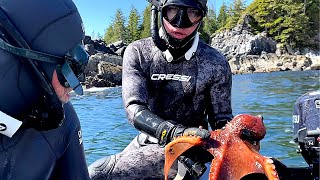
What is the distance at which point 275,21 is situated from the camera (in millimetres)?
74812

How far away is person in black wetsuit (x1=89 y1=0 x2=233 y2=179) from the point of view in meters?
2.89

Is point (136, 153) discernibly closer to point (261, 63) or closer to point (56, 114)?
point (56, 114)

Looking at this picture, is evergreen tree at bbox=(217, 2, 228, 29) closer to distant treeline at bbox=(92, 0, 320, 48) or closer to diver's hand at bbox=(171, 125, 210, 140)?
distant treeline at bbox=(92, 0, 320, 48)

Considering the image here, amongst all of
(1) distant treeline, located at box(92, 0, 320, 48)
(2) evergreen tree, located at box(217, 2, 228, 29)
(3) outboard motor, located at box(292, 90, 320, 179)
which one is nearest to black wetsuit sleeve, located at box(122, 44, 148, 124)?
(3) outboard motor, located at box(292, 90, 320, 179)

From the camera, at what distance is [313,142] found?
3373mm

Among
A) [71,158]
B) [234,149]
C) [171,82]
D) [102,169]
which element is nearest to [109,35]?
[171,82]

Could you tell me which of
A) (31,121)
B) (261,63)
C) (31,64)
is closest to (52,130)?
(31,121)

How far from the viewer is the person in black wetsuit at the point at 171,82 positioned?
2891mm

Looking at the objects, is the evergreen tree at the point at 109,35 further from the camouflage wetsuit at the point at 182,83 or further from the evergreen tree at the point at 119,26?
the camouflage wetsuit at the point at 182,83

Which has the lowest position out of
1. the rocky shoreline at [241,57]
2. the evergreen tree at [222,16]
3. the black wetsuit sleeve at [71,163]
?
the rocky shoreline at [241,57]

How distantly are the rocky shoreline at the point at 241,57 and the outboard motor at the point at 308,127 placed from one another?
138ft

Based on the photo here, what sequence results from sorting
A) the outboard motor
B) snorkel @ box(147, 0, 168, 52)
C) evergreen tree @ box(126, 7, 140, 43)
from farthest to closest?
evergreen tree @ box(126, 7, 140, 43) < the outboard motor < snorkel @ box(147, 0, 168, 52)

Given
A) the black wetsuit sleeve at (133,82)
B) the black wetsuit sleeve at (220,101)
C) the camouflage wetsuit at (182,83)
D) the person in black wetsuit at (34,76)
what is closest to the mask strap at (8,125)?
the person in black wetsuit at (34,76)

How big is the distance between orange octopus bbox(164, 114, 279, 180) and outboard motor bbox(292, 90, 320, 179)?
1279mm
